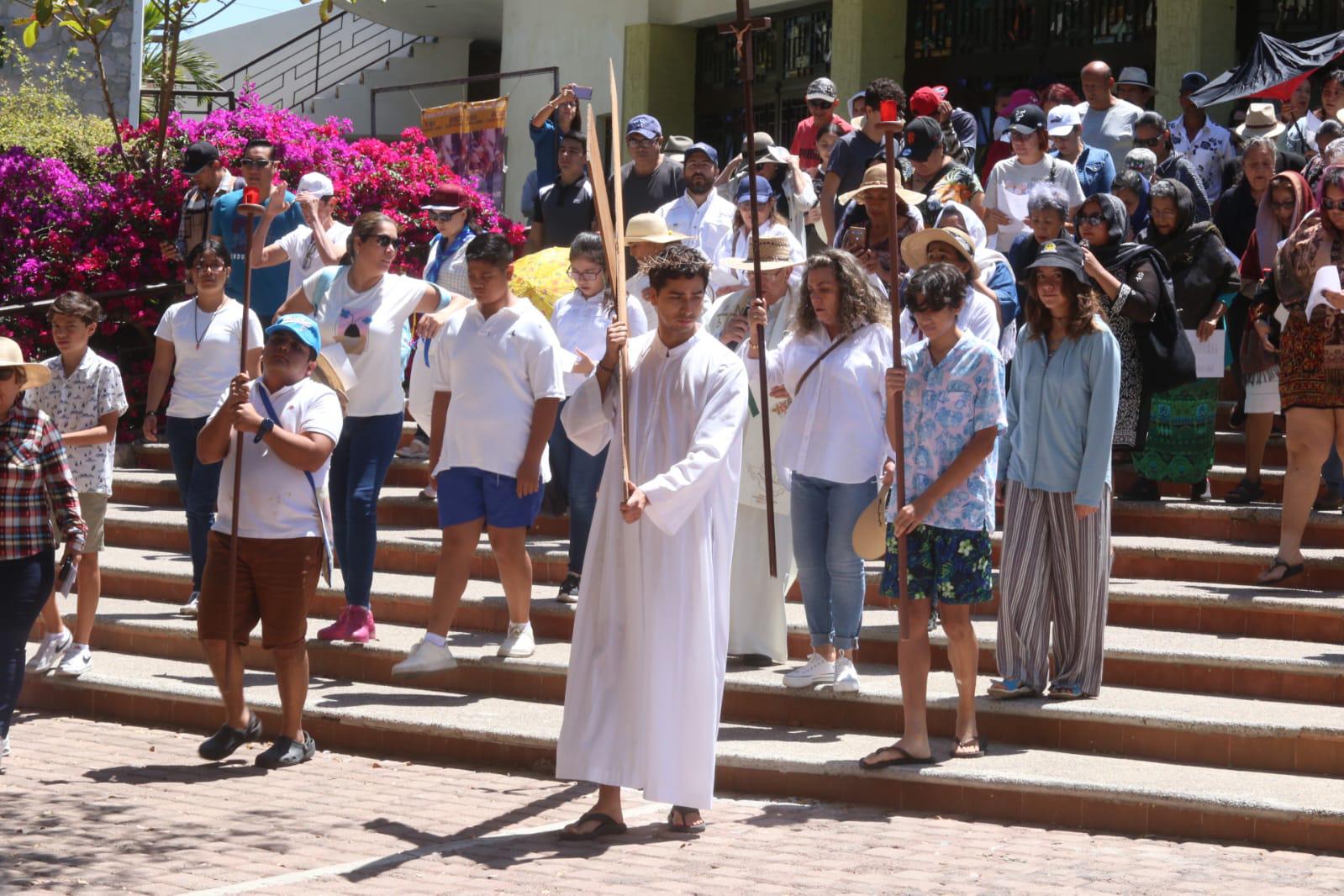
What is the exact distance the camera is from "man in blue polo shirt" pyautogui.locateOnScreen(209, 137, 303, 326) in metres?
11.9

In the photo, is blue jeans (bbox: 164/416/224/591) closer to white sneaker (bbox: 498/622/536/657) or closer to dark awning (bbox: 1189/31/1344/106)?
white sneaker (bbox: 498/622/536/657)

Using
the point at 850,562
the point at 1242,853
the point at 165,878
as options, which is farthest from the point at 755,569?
the point at 165,878

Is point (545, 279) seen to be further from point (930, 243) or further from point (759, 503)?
point (930, 243)

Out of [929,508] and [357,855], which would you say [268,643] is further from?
[929,508]

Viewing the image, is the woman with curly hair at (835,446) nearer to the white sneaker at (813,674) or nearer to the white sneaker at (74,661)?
the white sneaker at (813,674)

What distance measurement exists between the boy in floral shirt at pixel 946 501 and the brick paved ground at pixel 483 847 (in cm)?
52

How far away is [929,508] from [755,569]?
5.65 ft

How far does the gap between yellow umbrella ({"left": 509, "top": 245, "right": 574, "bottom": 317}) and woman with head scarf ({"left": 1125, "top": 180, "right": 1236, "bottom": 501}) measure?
3.60m

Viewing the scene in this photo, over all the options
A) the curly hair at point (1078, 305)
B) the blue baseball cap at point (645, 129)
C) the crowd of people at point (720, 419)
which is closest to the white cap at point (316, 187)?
the crowd of people at point (720, 419)

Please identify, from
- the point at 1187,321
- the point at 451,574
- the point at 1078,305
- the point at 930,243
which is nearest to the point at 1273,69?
the point at 1187,321

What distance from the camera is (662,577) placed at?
662 cm

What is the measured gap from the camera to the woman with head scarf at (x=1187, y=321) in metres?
10.4

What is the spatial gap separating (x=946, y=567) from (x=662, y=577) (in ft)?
4.18

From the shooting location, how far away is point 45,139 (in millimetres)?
16797
